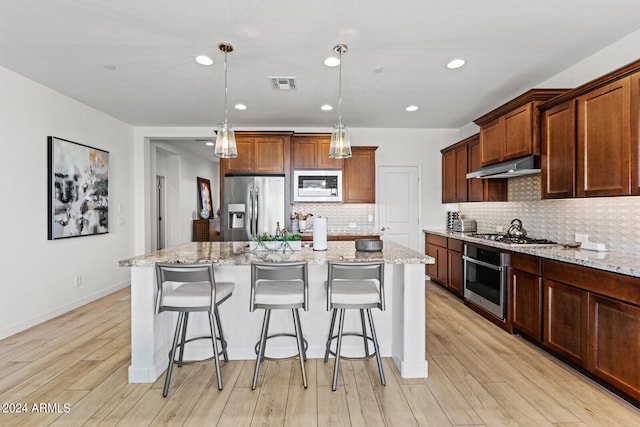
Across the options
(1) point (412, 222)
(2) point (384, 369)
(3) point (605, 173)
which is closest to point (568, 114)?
(3) point (605, 173)

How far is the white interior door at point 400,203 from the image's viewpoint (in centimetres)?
566

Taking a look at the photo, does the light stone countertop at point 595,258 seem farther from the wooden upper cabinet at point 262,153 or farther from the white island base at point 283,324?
the wooden upper cabinet at point 262,153

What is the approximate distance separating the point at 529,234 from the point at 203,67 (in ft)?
13.5

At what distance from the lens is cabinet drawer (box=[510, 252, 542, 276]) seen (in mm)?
2816

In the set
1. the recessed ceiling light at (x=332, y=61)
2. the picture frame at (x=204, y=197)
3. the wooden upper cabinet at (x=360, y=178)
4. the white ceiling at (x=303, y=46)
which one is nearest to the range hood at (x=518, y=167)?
the white ceiling at (x=303, y=46)

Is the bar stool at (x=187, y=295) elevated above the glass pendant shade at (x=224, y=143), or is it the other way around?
the glass pendant shade at (x=224, y=143)

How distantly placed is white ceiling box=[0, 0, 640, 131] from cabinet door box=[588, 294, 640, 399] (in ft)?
6.79

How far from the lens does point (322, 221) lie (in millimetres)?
2744

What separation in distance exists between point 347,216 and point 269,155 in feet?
5.51

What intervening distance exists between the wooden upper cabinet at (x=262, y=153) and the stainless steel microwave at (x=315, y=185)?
0.29 meters

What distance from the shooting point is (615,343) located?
210 centimetres

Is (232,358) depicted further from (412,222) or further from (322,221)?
(412,222)

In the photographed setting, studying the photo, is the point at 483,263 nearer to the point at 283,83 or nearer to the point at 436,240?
the point at 436,240

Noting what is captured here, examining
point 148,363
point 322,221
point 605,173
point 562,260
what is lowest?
point 148,363
